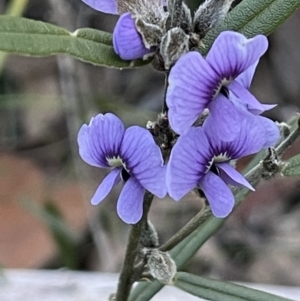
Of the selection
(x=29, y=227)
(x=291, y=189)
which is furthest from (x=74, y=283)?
(x=291, y=189)

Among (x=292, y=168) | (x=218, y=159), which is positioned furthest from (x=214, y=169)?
(x=292, y=168)

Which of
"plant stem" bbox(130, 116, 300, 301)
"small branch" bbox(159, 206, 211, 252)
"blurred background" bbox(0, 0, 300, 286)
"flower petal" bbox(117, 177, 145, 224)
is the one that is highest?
"flower petal" bbox(117, 177, 145, 224)

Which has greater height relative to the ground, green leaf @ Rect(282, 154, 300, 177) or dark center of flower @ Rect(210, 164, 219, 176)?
dark center of flower @ Rect(210, 164, 219, 176)

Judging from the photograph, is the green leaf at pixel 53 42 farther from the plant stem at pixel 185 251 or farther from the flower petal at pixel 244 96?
the plant stem at pixel 185 251

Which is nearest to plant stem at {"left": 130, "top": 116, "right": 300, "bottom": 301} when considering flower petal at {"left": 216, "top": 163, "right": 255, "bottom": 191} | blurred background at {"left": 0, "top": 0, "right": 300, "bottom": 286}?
flower petal at {"left": 216, "top": 163, "right": 255, "bottom": 191}

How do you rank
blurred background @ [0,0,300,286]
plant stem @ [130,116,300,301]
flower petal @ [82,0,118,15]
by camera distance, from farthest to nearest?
blurred background @ [0,0,300,286] < plant stem @ [130,116,300,301] < flower petal @ [82,0,118,15]

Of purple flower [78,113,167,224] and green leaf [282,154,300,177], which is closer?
purple flower [78,113,167,224]

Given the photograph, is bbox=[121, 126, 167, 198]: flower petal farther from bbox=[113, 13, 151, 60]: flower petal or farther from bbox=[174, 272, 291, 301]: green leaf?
bbox=[174, 272, 291, 301]: green leaf
